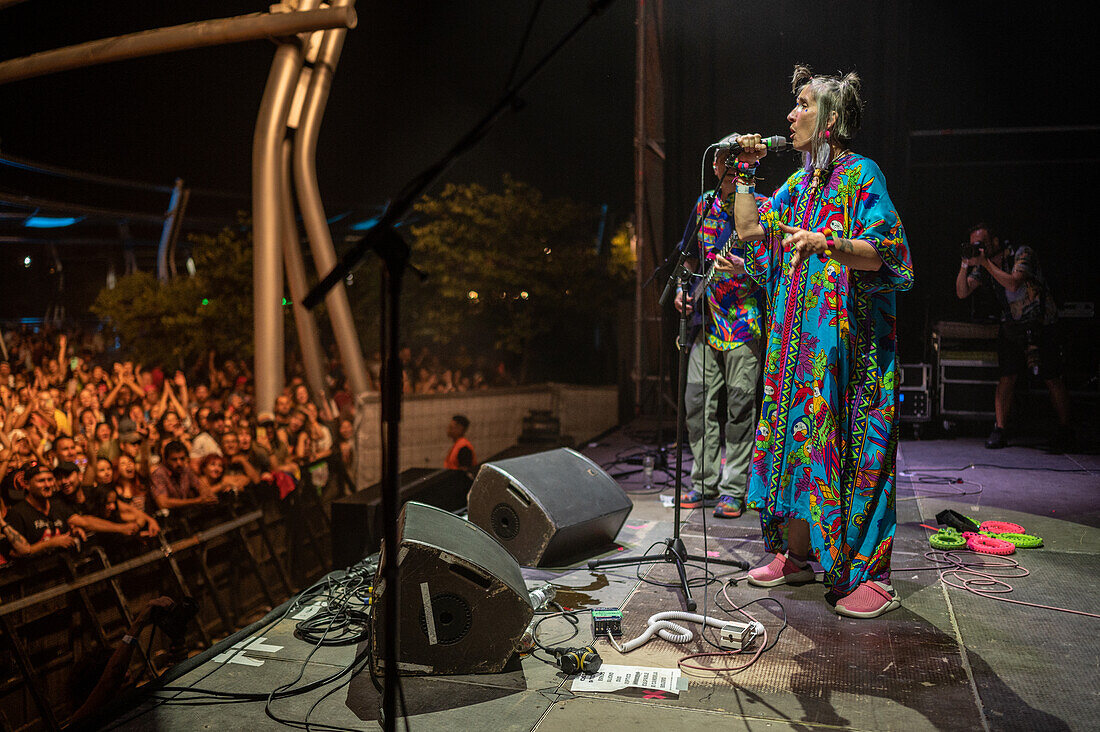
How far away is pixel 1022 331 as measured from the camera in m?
6.89

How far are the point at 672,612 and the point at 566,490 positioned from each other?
3.48ft

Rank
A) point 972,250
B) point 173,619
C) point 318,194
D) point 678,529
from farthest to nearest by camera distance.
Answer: point 318,194 < point 972,250 < point 173,619 < point 678,529

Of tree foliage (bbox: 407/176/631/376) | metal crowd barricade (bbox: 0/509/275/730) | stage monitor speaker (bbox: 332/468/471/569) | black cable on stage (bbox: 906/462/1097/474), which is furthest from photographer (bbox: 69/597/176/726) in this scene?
tree foliage (bbox: 407/176/631/376)

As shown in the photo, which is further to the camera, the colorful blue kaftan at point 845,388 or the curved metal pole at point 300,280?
the curved metal pole at point 300,280

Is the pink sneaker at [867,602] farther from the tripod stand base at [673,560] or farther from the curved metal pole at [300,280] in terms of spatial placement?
the curved metal pole at [300,280]

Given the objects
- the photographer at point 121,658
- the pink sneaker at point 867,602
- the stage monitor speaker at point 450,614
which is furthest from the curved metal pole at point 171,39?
the pink sneaker at point 867,602

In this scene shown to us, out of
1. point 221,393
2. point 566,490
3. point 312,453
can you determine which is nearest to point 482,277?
point 221,393

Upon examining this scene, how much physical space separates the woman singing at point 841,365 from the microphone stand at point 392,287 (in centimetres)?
155

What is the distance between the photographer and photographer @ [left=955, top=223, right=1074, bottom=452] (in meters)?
6.84

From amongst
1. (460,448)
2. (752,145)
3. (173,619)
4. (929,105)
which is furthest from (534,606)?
(929,105)

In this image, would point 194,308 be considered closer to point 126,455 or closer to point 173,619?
point 126,455

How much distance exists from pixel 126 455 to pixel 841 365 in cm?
627

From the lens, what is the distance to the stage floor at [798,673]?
2270mm

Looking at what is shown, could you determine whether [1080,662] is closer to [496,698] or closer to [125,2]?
[496,698]
